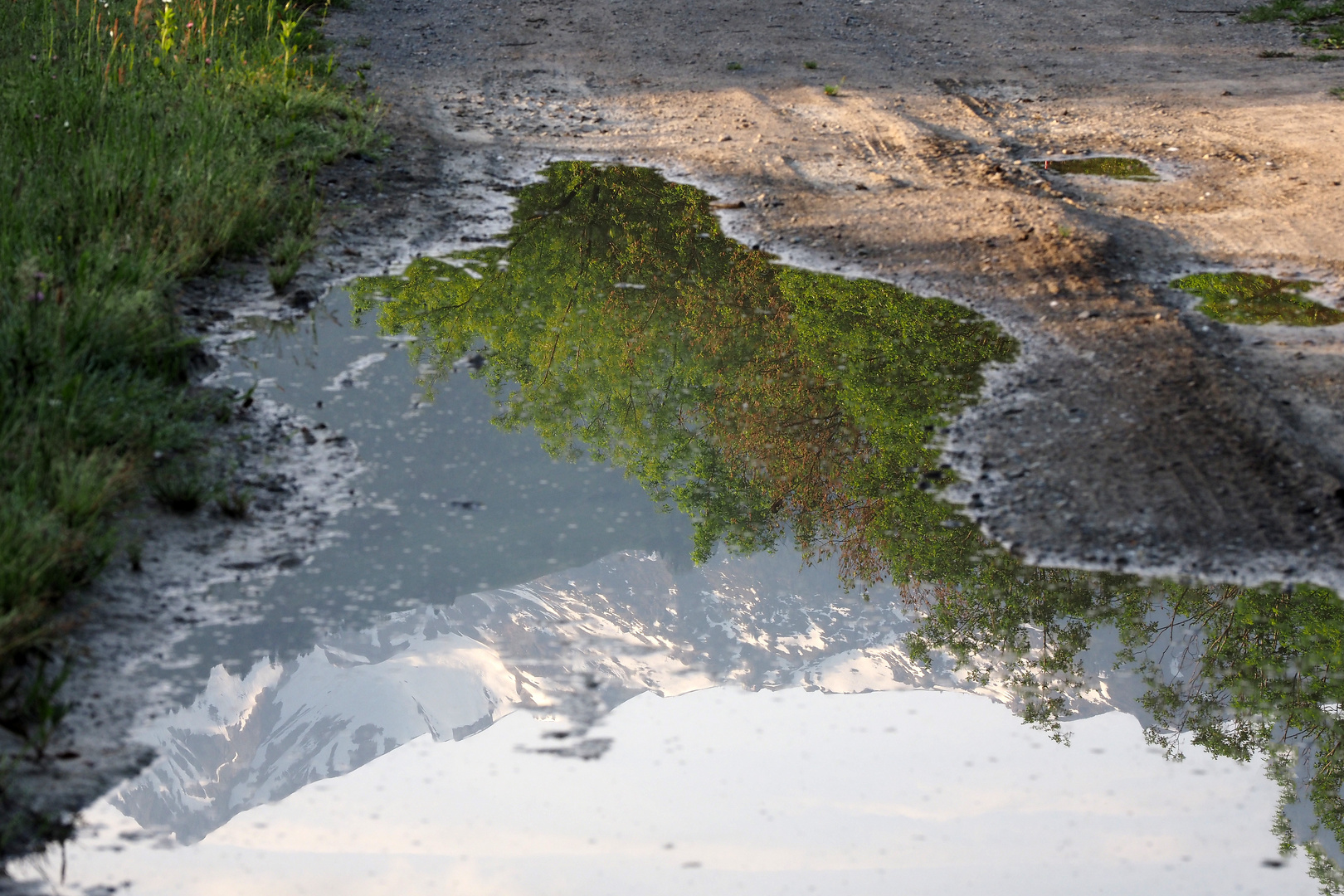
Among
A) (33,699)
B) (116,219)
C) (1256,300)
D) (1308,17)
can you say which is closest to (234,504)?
(33,699)

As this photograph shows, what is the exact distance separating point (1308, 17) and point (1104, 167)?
211 inches

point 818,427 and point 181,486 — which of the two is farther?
point 818,427

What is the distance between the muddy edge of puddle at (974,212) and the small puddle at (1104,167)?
0.12 meters

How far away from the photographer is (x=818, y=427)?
15.9 feet

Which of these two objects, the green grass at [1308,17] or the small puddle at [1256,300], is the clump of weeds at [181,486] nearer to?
the small puddle at [1256,300]

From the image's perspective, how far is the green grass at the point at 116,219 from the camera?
3.51m

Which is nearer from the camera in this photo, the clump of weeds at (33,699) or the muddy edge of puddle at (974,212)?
the clump of weeds at (33,699)

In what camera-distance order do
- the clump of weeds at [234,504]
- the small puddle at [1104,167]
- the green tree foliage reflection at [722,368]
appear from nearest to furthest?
the clump of weeds at [234,504], the green tree foliage reflection at [722,368], the small puddle at [1104,167]

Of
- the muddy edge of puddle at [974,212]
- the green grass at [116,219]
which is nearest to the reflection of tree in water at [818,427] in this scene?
the muddy edge of puddle at [974,212]

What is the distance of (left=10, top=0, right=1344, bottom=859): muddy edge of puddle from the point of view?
151 inches

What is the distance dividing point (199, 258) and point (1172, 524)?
4.55 metres

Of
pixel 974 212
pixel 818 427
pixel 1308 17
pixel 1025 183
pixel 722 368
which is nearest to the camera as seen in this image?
pixel 818 427

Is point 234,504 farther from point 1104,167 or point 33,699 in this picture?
point 1104,167

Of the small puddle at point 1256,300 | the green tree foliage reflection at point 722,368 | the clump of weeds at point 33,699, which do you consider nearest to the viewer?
the clump of weeds at point 33,699
